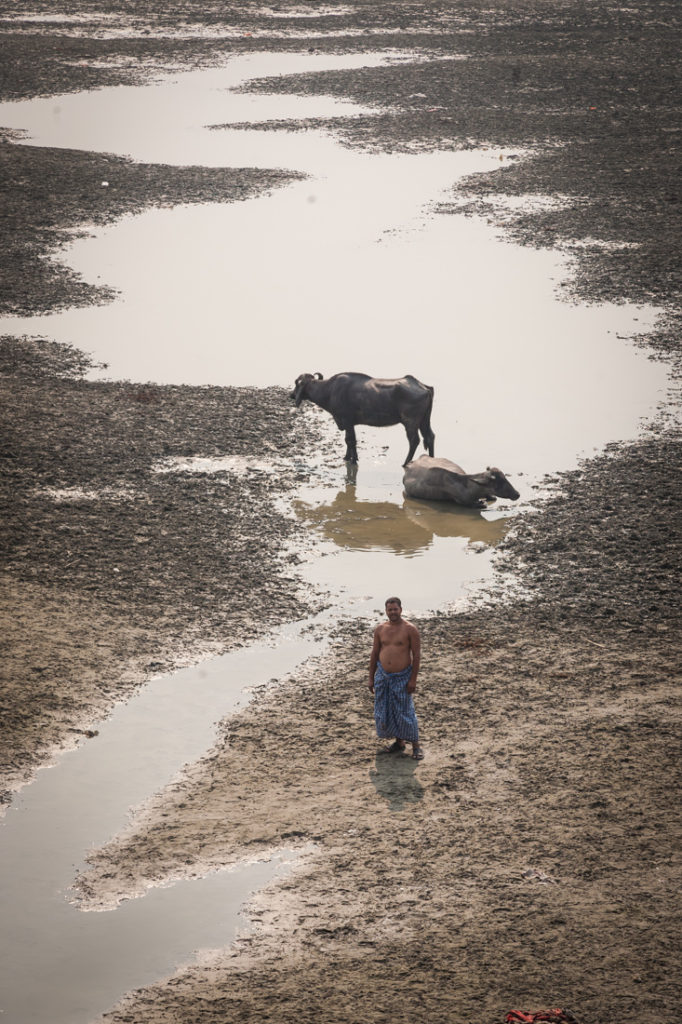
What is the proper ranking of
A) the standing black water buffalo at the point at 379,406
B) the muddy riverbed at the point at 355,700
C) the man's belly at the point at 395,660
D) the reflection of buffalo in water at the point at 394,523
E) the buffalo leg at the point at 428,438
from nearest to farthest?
the muddy riverbed at the point at 355,700, the man's belly at the point at 395,660, the reflection of buffalo in water at the point at 394,523, the standing black water buffalo at the point at 379,406, the buffalo leg at the point at 428,438

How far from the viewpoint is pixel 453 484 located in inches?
643

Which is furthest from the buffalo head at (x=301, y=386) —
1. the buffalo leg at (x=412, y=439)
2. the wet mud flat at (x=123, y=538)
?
the buffalo leg at (x=412, y=439)

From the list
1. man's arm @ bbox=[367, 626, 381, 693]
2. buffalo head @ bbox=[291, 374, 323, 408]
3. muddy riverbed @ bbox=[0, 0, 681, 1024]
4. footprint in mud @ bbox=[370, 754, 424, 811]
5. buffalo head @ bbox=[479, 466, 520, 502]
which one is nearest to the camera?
muddy riverbed @ bbox=[0, 0, 681, 1024]

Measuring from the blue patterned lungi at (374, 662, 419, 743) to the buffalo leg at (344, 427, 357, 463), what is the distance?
7243 mm

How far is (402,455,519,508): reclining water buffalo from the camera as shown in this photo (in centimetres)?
1612

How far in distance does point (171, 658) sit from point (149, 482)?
166 inches

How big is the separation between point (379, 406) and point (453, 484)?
1.98 metres

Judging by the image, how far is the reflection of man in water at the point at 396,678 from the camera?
1056 cm

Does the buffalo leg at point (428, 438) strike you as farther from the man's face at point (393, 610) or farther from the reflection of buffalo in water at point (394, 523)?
the man's face at point (393, 610)

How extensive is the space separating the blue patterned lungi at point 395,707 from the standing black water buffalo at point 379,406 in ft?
23.5

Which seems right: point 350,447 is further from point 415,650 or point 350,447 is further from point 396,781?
point 396,781

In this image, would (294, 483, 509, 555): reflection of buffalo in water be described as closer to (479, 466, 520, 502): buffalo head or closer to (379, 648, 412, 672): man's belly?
(479, 466, 520, 502): buffalo head

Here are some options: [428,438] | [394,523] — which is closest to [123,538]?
[394,523]

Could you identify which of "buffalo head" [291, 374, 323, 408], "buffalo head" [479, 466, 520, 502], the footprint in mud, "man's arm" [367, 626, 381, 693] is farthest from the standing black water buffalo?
the footprint in mud
